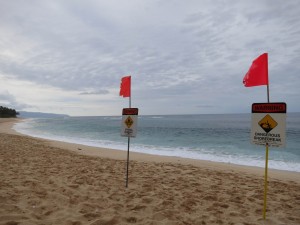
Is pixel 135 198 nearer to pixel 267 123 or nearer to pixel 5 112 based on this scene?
pixel 267 123

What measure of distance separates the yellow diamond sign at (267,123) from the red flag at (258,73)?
0.65m

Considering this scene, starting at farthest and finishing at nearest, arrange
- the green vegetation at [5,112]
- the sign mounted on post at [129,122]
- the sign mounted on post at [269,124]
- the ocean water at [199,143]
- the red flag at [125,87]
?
1. the green vegetation at [5,112]
2. the ocean water at [199,143]
3. the red flag at [125,87]
4. the sign mounted on post at [129,122]
5. the sign mounted on post at [269,124]

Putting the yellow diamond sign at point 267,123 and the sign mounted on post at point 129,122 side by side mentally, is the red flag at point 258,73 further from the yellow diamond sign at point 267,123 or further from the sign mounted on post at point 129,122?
the sign mounted on post at point 129,122

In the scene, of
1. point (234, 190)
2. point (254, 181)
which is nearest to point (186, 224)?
point (234, 190)

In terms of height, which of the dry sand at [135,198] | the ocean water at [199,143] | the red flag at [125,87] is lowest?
the ocean water at [199,143]

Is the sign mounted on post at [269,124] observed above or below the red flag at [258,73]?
below

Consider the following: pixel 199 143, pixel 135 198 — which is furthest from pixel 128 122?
pixel 199 143

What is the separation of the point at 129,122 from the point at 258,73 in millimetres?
3336

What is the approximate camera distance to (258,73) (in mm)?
4762

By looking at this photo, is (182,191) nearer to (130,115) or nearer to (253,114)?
(130,115)

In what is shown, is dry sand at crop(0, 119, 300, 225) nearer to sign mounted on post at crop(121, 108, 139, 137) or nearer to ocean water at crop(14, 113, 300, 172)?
sign mounted on post at crop(121, 108, 139, 137)

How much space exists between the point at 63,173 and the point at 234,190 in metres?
5.06

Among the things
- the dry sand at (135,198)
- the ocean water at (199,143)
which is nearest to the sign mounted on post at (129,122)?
the dry sand at (135,198)

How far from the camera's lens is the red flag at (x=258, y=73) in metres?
4.67
